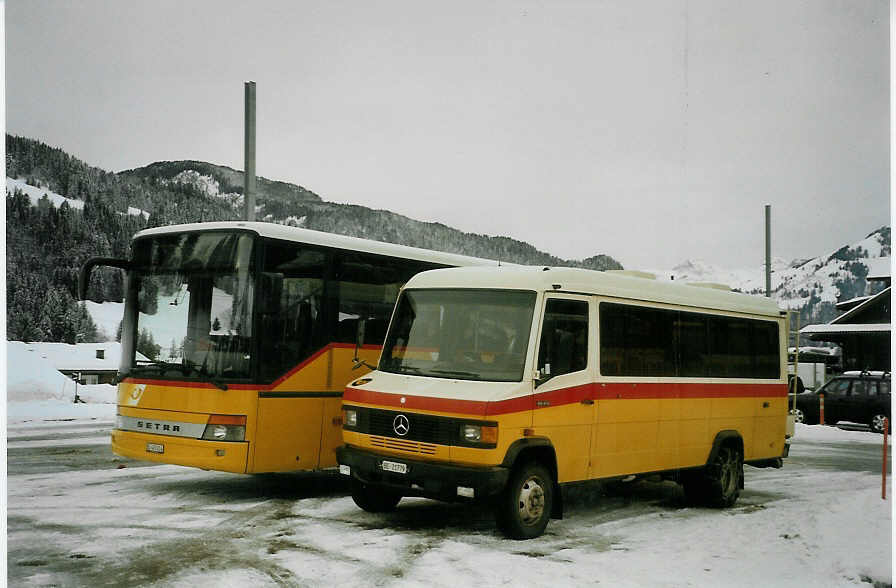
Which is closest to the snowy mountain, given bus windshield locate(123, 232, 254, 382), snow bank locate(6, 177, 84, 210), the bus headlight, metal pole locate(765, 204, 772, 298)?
metal pole locate(765, 204, 772, 298)

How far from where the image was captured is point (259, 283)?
10.3 meters

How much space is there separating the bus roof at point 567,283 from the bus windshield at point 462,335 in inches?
4.1

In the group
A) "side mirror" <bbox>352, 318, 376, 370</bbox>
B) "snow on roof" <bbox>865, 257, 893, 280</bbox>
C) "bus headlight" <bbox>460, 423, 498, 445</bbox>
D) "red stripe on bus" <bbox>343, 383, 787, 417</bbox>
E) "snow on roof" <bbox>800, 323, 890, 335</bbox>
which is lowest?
"bus headlight" <bbox>460, 423, 498, 445</bbox>

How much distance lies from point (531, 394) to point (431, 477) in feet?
3.99

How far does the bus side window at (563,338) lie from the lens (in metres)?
9.10

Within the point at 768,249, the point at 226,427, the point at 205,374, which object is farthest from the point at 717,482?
the point at 768,249

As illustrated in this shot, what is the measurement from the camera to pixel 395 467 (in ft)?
29.2

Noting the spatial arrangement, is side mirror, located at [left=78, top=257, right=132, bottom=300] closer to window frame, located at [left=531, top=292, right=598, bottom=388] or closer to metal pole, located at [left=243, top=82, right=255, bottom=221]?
window frame, located at [left=531, top=292, right=598, bottom=388]

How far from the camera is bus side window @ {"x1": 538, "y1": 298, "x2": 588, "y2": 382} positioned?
9.10m

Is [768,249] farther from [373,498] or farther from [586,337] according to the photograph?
[373,498]

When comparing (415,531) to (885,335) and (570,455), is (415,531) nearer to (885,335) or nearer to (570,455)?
(570,455)

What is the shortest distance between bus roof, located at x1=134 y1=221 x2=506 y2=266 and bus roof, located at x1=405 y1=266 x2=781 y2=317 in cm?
146

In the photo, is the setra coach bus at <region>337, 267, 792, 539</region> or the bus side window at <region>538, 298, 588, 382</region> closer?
the setra coach bus at <region>337, 267, 792, 539</region>

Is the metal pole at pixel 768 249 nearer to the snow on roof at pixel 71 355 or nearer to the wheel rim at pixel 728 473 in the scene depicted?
the wheel rim at pixel 728 473
